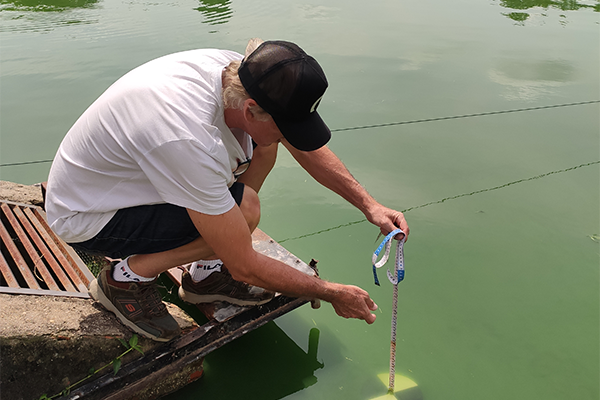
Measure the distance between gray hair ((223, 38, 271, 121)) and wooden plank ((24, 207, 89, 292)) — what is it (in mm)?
1034

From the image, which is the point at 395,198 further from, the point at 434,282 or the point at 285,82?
the point at 285,82

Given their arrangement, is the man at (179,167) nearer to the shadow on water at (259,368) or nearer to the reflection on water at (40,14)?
the shadow on water at (259,368)

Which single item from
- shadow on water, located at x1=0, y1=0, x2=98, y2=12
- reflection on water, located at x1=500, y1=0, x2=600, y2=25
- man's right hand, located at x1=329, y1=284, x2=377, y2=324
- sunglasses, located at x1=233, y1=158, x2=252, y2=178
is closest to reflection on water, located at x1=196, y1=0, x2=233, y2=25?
shadow on water, located at x1=0, y1=0, x2=98, y2=12

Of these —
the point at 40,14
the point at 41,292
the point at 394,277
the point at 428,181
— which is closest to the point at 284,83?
the point at 394,277

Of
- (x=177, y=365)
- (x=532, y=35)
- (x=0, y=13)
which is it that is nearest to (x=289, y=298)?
(x=177, y=365)

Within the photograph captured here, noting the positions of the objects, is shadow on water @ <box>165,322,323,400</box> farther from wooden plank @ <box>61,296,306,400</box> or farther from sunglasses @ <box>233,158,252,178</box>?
sunglasses @ <box>233,158,252,178</box>

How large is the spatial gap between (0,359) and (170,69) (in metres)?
1.03

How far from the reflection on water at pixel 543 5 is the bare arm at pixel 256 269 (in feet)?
21.7

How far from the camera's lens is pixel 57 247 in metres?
2.19

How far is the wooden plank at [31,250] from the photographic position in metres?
1.93

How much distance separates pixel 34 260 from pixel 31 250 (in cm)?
8

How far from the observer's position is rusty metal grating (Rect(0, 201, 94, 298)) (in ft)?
6.13

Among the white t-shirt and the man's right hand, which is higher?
the white t-shirt

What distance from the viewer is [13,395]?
5.09 ft
